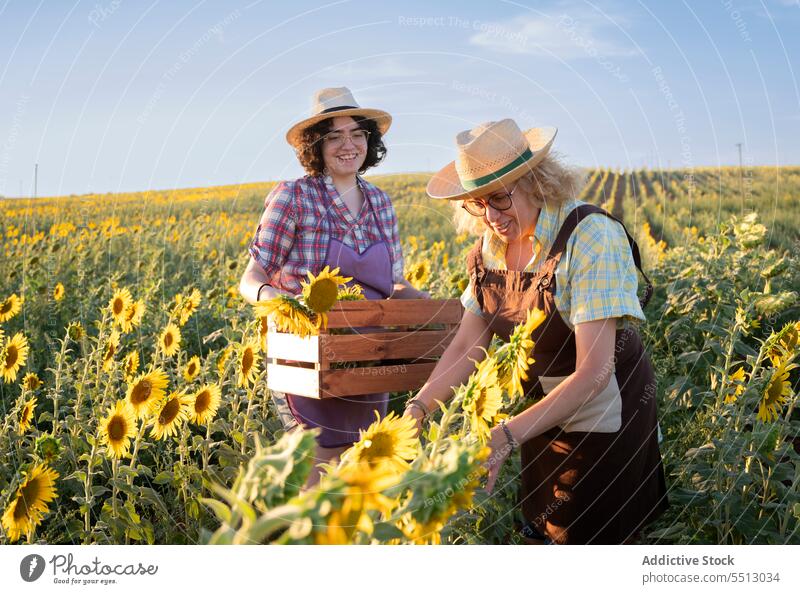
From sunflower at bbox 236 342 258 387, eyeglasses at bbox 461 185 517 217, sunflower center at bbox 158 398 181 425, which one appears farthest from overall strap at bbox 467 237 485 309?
sunflower center at bbox 158 398 181 425

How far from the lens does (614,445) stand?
8.63 ft

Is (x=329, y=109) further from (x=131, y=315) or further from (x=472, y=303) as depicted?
(x=131, y=315)

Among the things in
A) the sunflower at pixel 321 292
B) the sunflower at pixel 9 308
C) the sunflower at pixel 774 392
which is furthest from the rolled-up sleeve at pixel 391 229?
the sunflower at pixel 9 308

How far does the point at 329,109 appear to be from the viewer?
135 inches

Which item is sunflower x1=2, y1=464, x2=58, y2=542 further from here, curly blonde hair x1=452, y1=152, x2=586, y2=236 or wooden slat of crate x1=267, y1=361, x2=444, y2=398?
curly blonde hair x1=452, y1=152, x2=586, y2=236

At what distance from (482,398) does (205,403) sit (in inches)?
76.2

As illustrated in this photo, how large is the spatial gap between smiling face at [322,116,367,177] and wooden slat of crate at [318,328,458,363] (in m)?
0.72

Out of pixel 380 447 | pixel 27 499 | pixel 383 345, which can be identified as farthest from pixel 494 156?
pixel 27 499

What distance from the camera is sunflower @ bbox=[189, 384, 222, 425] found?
11.3 ft

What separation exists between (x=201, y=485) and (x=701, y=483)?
2.05m

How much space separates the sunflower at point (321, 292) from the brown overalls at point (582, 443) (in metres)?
0.52

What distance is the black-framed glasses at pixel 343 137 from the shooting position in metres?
3.38

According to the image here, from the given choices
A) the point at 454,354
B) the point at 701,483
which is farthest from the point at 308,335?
the point at 701,483

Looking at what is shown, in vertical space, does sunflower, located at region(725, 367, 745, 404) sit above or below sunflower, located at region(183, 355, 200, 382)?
below
